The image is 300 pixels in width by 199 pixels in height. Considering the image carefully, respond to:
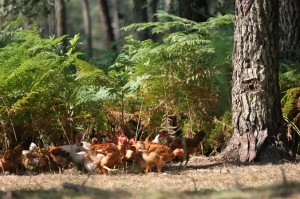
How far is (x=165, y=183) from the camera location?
7.12m

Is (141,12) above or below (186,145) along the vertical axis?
above

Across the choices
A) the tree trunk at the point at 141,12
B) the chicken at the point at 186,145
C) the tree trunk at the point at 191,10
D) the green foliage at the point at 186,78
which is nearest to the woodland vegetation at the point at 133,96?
the green foliage at the point at 186,78

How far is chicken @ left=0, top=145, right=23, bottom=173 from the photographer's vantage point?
8461 mm

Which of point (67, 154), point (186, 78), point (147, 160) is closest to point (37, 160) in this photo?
point (67, 154)

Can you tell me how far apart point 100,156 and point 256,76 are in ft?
7.04

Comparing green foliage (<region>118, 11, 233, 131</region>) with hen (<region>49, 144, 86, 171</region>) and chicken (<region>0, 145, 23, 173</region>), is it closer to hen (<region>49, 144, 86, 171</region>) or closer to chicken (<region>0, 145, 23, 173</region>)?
hen (<region>49, 144, 86, 171</region>)

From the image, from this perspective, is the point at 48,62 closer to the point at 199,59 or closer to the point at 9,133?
the point at 9,133

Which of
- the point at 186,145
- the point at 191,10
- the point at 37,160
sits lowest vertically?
the point at 37,160

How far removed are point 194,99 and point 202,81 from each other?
0.28 metres

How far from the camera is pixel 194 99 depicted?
939 cm

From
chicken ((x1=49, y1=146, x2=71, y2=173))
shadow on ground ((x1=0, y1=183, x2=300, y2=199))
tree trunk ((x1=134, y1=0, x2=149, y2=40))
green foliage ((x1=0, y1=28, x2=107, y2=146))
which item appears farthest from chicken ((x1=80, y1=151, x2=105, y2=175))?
tree trunk ((x1=134, y1=0, x2=149, y2=40))

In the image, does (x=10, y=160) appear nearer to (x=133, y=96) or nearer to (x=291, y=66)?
(x=133, y=96)

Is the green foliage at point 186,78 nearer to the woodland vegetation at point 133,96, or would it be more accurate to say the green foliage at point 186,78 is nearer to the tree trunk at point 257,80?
the woodland vegetation at point 133,96

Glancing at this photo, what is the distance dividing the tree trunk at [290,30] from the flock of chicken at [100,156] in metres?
2.87
